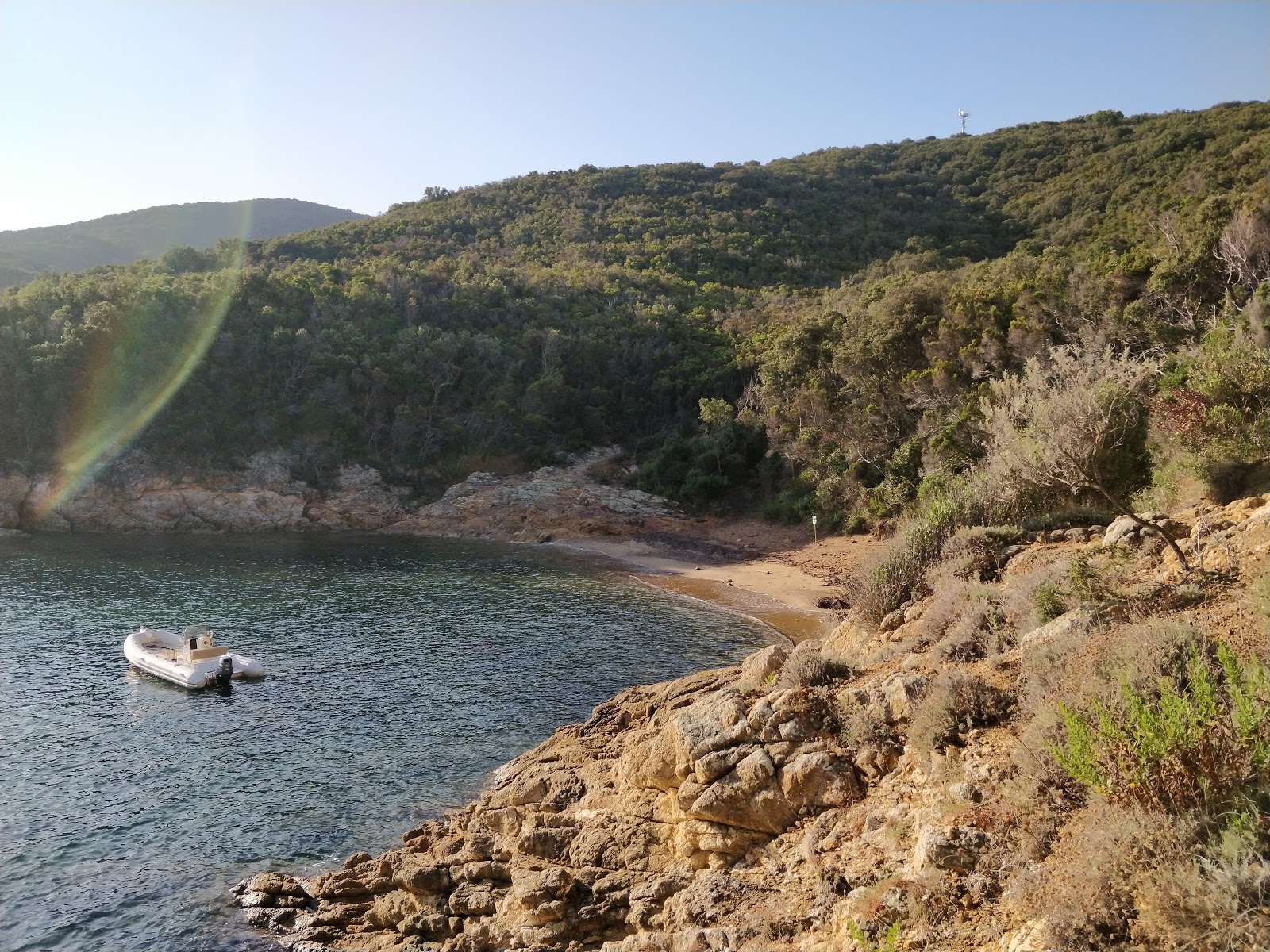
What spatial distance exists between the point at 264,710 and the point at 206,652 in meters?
4.21

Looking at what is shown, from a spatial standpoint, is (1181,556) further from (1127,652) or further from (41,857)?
(41,857)

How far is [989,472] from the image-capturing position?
16219 mm

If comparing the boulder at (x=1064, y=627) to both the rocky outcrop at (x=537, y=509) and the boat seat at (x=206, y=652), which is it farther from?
the rocky outcrop at (x=537, y=509)

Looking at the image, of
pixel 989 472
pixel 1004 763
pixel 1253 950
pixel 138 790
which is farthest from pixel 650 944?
pixel 989 472

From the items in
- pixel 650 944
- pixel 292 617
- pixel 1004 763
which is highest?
pixel 1004 763

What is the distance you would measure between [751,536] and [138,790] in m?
27.3

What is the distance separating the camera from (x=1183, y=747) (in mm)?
5082

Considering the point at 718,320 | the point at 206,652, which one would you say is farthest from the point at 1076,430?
the point at 718,320

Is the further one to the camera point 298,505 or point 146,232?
point 146,232

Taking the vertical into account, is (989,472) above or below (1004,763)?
above

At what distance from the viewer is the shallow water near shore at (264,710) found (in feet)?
37.2

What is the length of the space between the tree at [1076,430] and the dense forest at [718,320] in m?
1.32

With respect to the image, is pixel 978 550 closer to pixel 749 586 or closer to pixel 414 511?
pixel 749 586

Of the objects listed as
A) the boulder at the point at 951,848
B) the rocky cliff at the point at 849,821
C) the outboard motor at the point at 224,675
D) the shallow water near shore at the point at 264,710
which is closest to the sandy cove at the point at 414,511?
the shallow water near shore at the point at 264,710
